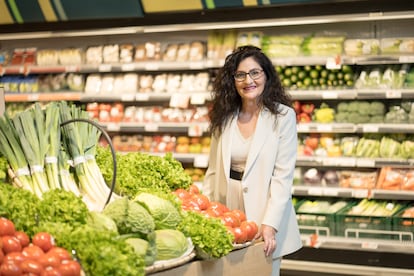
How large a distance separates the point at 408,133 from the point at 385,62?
0.70 meters

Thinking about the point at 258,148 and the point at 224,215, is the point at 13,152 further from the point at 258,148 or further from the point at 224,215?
the point at 258,148

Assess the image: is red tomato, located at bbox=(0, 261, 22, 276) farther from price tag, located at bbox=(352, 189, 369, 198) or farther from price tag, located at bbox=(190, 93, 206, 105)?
price tag, located at bbox=(190, 93, 206, 105)

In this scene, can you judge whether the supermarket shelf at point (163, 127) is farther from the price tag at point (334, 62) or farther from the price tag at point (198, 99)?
the price tag at point (334, 62)

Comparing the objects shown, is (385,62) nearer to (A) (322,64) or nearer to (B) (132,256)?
(A) (322,64)

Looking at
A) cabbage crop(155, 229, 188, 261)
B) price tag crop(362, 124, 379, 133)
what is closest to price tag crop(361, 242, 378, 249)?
price tag crop(362, 124, 379, 133)

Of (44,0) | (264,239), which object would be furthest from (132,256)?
(44,0)

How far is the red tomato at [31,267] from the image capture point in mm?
2023

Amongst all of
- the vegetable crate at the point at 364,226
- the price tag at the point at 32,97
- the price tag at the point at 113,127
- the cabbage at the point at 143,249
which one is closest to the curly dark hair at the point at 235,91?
the cabbage at the point at 143,249

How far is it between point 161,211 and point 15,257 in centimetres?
73

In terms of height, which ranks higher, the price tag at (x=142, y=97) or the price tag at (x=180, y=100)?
the price tag at (x=142, y=97)

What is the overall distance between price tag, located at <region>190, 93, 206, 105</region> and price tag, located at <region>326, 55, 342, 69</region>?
121 centimetres

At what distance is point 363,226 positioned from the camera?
589cm

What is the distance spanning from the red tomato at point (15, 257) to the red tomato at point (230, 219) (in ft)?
3.68

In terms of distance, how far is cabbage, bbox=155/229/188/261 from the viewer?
2.49 meters
